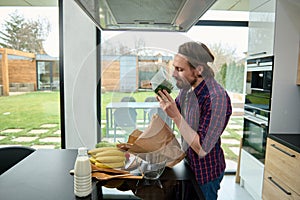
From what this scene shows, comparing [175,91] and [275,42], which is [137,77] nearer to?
[175,91]

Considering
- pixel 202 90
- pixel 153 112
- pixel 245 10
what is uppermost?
pixel 245 10

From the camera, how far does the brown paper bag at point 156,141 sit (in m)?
0.99

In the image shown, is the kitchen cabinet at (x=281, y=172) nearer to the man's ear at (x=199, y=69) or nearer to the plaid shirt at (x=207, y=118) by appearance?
the plaid shirt at (x=207, y=118)

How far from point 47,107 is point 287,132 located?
2605 mm

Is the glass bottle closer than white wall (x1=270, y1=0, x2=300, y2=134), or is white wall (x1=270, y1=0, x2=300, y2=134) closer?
the glass bottle

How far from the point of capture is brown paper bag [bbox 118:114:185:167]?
0.99m

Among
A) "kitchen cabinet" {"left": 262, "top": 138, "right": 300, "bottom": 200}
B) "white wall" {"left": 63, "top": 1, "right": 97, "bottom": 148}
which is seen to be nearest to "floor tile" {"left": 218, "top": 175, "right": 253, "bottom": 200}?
"kitchen cabinet" {"left": 262, "top": 138, "right": 300, "bottom": 200}

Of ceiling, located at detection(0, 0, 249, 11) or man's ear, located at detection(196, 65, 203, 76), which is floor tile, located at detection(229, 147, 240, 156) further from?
man's ear, located at detection(196, 65, 203, 76)

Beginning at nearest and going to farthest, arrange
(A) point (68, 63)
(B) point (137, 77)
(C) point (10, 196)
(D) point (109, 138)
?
(C) point (10, 196) → (B) point (137, 77) → (D) point (109, 138) → (A) point (68, 63)

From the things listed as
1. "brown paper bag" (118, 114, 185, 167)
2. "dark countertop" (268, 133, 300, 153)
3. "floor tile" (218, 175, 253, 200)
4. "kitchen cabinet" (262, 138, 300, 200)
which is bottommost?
"floor tile" (218, 175, 253, 200)

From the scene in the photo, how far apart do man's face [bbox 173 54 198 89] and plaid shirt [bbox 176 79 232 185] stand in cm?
4

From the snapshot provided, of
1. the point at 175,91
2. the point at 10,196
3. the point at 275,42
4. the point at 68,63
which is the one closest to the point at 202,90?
the point at 175,91

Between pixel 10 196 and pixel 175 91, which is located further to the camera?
pixel 175 91

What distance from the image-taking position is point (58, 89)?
9.03 feet
